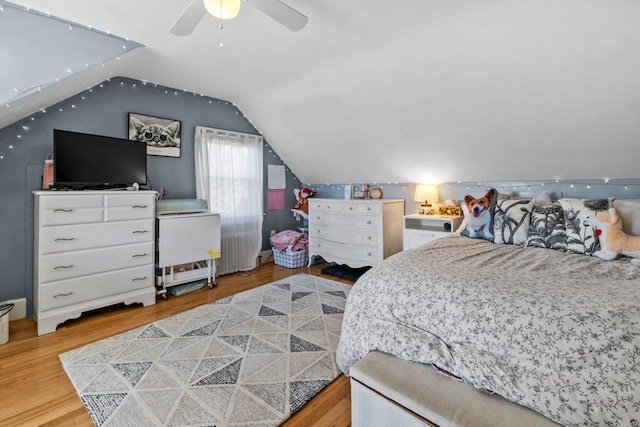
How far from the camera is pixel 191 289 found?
10.8ft

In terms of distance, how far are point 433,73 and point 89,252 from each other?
11.0 feet

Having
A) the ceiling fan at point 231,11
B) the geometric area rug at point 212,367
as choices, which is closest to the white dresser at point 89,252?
the geometric area rug at point 212,367

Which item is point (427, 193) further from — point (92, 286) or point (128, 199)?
point (92, 286)

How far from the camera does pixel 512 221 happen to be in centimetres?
243

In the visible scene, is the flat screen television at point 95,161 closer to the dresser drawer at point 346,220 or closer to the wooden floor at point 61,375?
the wooden floor at point 61,375

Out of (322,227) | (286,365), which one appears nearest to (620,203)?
(286,365)

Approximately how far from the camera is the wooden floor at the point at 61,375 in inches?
58.2

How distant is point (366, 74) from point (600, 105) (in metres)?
1.84

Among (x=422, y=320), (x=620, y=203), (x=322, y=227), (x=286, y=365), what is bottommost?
(x=286, y=365)

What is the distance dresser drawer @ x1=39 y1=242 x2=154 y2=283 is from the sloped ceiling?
1.17m

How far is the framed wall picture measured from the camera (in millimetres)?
3227

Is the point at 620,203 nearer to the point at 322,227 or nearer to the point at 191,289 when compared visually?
the point at 322,227

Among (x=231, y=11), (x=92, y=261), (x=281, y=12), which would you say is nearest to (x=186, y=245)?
(x=92, y=261)

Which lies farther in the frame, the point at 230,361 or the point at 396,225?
the point at 396,225
